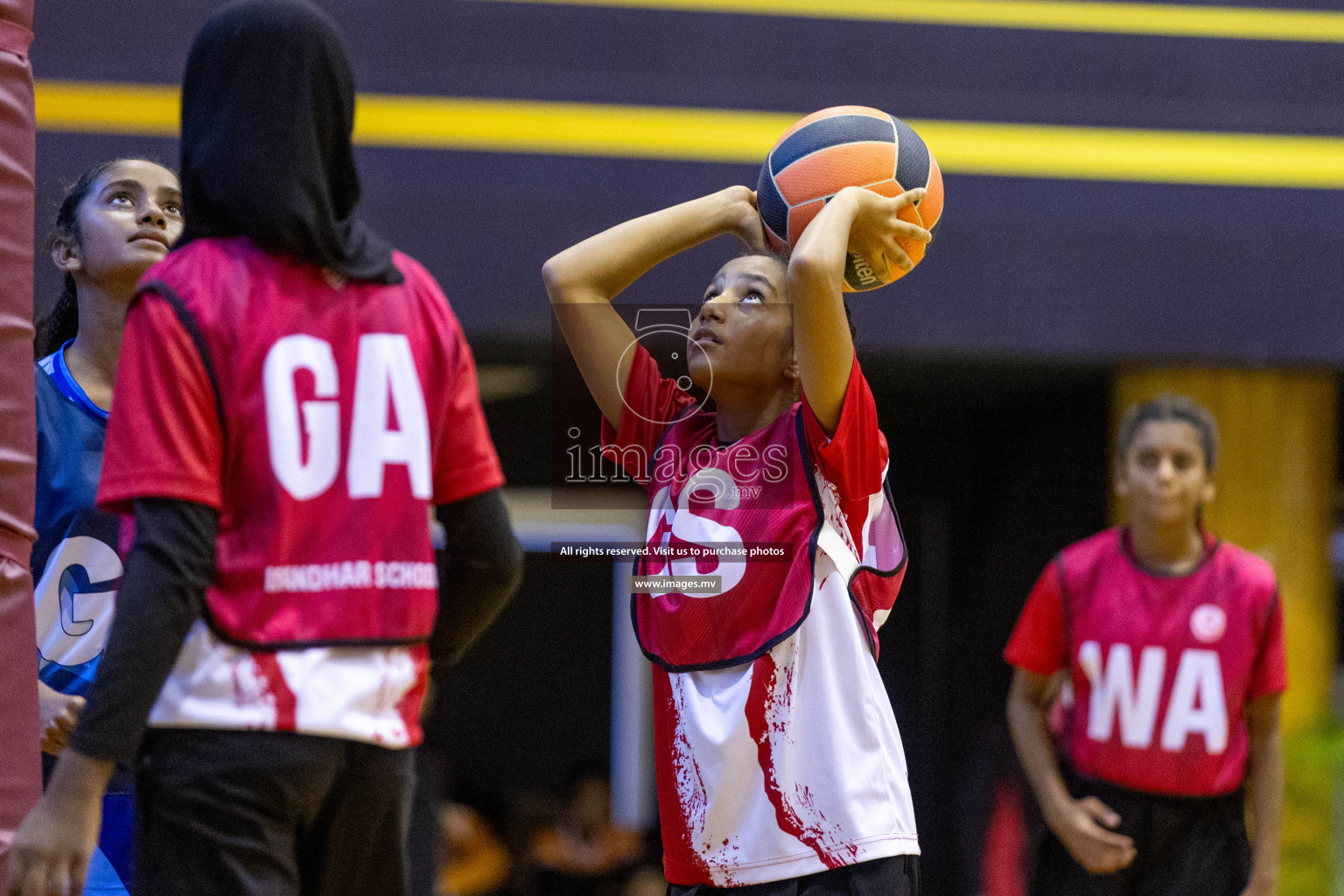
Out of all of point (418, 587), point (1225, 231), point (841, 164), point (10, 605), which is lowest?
point (10, 605)

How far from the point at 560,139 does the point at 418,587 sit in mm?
4993

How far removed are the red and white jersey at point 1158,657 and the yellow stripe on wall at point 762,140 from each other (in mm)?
→ 3143

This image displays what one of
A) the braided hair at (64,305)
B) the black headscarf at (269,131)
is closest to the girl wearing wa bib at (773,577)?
the black headscarf at (269,131)

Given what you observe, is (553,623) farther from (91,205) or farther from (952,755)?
(91,205)

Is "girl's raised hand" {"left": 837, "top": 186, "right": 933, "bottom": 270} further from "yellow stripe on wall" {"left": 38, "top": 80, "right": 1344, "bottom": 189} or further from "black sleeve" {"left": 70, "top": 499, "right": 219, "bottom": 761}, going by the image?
"yellow stripe on wall" {"left": 38, "top": 80, "right": 1344, "bottom": 189}

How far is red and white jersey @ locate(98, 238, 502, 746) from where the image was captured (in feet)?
5.66

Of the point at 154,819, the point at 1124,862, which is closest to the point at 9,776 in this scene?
the point at 154,819

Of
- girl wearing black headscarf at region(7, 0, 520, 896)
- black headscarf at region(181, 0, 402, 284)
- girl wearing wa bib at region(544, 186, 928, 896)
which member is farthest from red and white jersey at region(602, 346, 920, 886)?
black headscarf at region(181, 0, 402, 284)

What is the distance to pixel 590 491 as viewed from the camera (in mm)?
3615

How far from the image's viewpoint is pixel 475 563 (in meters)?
1.97

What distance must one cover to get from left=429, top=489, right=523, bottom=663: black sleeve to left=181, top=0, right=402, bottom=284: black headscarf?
349 millimetres

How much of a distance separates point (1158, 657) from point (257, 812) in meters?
2.86

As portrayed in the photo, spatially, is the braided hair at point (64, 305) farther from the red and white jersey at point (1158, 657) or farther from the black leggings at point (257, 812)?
the red and white jersey at point (1158, 657)

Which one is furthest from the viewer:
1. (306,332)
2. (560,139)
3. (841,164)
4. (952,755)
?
(952,755)
